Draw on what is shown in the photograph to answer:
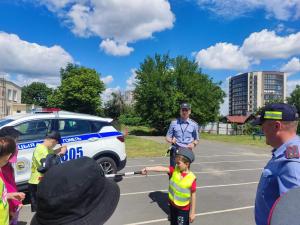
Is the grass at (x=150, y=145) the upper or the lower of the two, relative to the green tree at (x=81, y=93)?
lower

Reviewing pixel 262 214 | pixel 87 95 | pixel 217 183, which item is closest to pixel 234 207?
pixel 217 183

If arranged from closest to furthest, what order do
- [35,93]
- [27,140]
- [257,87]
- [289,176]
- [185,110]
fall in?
[289,176] → [185,110] → [27,140] → [35,93] → [257,87]

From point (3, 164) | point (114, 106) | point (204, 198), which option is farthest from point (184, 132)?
point (114, 106)

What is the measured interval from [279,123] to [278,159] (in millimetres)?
316

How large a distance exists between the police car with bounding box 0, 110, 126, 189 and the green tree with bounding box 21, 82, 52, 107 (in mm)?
94949

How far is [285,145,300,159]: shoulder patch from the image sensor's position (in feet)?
8.07

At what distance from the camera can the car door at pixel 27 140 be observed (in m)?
7.91

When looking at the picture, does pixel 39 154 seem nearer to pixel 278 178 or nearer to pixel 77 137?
pixel 77 137

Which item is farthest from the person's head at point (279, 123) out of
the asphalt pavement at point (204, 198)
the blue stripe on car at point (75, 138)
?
the blue stripe on car at point (75, 138)

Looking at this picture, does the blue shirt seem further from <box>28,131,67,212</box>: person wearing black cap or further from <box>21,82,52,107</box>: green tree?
<box>21,82,52,107</box>: green tree

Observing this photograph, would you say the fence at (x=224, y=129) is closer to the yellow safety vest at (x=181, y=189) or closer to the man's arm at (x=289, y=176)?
the yellow safety vest at (x=181, y=189)

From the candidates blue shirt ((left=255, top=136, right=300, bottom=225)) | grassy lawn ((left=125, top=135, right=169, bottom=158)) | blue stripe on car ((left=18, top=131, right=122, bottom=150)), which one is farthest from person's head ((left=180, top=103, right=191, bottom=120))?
grassy lawn ((left=125, top=135, right=169, bottom=158))

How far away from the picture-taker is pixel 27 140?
26.6ft

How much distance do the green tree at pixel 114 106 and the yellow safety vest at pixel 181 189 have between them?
7418 centimetres
